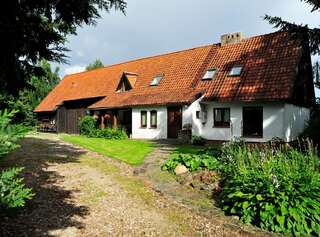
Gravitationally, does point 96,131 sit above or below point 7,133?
below

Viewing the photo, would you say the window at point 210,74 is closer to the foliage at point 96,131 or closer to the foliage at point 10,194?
the foliage at point 96,131

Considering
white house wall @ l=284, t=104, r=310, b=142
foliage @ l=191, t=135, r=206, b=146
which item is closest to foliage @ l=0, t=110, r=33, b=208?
foliage @ l=191, t=135, r=206, b=146

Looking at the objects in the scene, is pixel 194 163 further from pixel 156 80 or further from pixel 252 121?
pixel 156 80

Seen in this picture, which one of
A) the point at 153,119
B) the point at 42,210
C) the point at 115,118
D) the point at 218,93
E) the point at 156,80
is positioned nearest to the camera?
the point at 42,210

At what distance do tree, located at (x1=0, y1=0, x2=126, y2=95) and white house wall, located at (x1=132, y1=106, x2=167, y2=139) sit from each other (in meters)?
16.1

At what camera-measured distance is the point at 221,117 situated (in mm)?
22656

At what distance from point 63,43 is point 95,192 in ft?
14.3

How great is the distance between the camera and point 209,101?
885 inches

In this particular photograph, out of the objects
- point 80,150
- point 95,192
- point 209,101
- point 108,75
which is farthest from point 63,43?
point 108,75

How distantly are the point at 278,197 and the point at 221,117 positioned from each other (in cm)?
1570

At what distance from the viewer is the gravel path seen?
677 cm

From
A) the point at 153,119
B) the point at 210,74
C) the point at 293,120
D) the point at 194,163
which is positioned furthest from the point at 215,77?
the point at 194,163

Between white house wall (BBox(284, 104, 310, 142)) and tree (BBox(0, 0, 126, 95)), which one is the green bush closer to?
tree (BBox(0, 0, 126, 95))

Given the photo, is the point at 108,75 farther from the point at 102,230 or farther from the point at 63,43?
the point at 102,230
